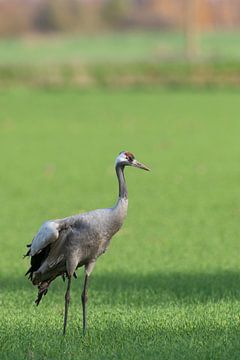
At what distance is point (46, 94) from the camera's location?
53.5 metres

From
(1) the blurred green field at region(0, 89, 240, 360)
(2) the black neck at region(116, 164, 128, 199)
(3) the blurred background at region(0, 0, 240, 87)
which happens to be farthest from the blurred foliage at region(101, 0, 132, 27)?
(2) the black neck at region(116, 164, 128, 199)

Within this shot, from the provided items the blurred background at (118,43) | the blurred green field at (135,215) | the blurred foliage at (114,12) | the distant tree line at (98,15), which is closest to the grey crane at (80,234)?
the blurred green field at (135,215)

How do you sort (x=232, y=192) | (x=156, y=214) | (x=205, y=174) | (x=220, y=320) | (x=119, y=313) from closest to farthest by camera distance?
(x=220, y=320) → (x=119, y=313) → (x=156, y=214) → (x=232, y=192) → (x=205, y=174)

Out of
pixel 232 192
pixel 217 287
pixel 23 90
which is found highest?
pixel 217 287

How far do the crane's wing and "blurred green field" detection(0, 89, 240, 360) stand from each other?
2.56 feet

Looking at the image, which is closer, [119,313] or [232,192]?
[119,313]

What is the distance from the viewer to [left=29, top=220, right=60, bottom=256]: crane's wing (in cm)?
1066

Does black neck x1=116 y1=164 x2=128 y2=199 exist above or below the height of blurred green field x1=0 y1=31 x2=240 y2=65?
above

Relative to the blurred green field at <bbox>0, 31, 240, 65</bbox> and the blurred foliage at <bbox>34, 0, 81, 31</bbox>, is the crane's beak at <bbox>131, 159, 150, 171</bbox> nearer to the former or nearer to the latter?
the blurred green field at <bbox>0, 31, 240, 65</bbox>

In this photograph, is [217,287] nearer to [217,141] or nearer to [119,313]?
[119,313]

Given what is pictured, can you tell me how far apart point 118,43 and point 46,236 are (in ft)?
260

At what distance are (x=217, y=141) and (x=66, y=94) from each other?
1675 cm

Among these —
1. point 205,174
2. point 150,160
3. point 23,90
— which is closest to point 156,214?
point 205,174

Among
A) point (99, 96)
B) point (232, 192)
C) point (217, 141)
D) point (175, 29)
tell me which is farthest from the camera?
point (175, 29)
